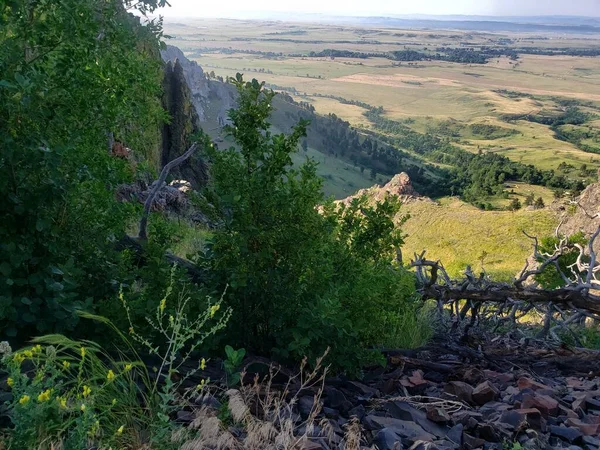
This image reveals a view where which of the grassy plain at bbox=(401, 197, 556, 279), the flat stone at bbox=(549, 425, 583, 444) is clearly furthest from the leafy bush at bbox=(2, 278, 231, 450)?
the grassy plain at bbox=(401, 197, 556, 279)

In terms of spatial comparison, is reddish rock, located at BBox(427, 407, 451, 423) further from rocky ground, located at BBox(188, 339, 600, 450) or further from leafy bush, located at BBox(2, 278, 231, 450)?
leafy bush, located at BBox(2, 278, 231, 450)

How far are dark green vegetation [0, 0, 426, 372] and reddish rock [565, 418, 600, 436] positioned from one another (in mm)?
1220

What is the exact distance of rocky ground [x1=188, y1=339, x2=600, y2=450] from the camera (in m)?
3.01

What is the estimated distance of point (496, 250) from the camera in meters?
32.8

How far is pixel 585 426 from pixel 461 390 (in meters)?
0.72

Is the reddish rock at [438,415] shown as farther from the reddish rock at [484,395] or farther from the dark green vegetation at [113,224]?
the dark green vegetation at [113,224]

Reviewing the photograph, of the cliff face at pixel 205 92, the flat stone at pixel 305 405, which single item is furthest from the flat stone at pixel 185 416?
the cliff face at pixel 205 92

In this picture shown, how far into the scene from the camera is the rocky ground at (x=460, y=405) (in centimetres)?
301

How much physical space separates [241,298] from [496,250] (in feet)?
103

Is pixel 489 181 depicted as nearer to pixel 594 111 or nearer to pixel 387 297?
pixel 387 297

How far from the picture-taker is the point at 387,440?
2.87 meters

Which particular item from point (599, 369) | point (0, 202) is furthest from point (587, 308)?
point (0, 202)

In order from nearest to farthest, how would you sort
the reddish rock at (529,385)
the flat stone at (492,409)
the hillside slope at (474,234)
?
the flat stone at (492,409)
the reddish rock at (529,385)
the hillside slope at (474,234)

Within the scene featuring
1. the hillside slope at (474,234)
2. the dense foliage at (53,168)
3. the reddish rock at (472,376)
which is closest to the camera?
the dense foliage at (53,168)
